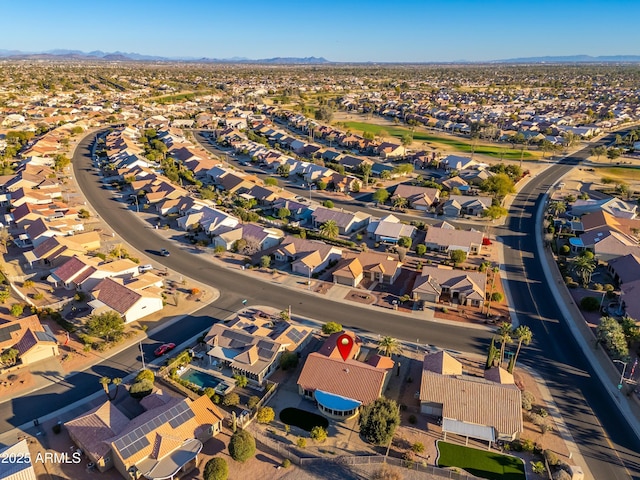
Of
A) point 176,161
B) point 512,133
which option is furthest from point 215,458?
point 512,133

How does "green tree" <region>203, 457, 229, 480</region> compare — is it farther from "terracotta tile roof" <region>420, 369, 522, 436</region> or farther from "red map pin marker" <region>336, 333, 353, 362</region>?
"terracotta tile roof" <region>420, 369, 522, 436</region>

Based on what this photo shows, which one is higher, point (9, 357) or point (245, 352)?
point (245, 352)

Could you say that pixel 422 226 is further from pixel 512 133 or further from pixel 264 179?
pixel 512 133

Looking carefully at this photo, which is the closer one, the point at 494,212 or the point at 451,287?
the point at 451,287

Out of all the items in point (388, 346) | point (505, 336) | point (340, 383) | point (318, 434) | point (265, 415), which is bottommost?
point (318, 434)

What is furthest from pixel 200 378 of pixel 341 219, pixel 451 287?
pixel 341 219

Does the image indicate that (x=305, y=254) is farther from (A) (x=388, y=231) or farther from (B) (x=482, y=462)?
(B) (x=482, y=462)
